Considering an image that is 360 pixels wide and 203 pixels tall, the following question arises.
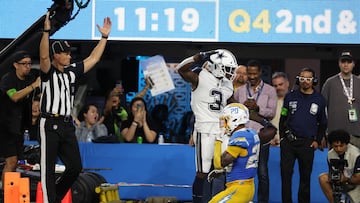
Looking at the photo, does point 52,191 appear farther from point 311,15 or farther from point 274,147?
point 311,15

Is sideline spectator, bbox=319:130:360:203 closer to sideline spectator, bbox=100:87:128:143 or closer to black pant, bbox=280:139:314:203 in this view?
black pant, bbox=280:139:314:203

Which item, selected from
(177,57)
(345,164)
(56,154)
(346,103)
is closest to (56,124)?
(56,154)

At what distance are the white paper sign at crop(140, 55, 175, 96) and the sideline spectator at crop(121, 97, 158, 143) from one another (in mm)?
856

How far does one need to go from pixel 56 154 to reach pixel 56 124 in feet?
1.15

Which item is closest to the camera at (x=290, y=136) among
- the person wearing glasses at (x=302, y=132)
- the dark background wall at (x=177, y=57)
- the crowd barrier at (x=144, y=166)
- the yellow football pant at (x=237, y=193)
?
the person wearing glasses at (x=302, y=132)

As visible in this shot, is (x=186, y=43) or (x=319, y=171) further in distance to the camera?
(x=186, y=43)

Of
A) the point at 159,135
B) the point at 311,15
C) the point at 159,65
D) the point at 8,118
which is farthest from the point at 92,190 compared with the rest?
the point at 311,15

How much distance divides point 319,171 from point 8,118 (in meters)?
4.58

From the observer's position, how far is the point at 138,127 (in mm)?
13883

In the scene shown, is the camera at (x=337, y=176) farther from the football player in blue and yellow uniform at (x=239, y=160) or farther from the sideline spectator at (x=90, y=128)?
the sideline spectator at (x=90, y=128)

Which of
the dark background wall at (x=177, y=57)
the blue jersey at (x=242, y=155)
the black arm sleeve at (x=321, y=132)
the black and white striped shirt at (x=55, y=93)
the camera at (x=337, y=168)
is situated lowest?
the camera at (x=337, y=168)

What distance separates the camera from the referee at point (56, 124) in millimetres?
10195

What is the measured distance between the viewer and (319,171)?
1328 centimetres

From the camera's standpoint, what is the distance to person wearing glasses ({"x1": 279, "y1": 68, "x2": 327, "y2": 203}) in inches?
476
